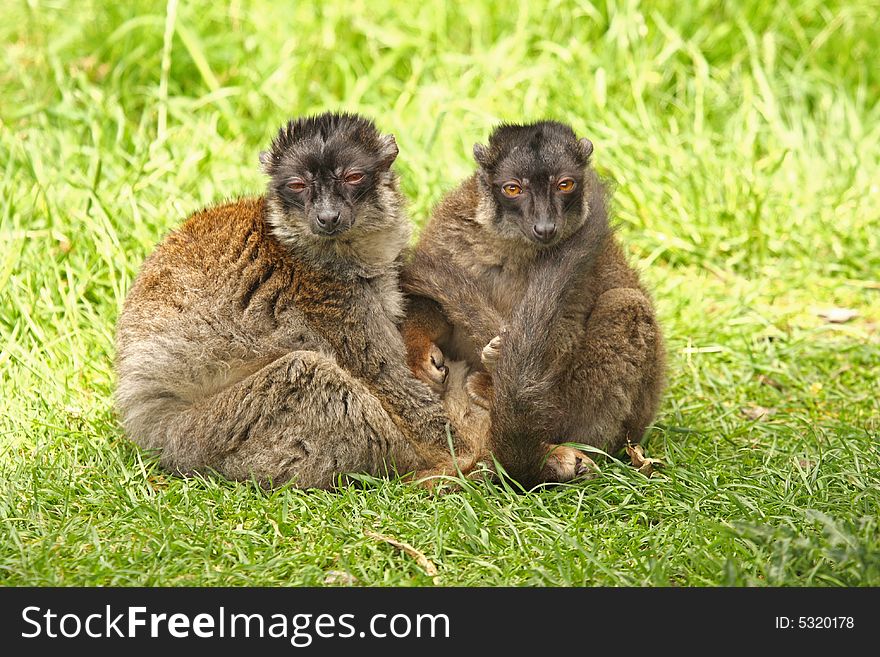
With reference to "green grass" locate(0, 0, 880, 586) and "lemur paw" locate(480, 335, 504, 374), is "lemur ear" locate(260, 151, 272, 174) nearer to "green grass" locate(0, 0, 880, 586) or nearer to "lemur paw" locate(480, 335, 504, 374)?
"lemur paw" locate(480, 335, 504, 374)

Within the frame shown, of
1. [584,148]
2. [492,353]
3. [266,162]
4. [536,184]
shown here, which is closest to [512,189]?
[536,184]

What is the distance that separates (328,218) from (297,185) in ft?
0.93

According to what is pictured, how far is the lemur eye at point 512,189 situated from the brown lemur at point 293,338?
59cm

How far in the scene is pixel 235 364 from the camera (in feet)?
18.2

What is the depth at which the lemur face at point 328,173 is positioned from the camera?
5395 mm

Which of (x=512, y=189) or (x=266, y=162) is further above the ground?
(x=266, y=162)

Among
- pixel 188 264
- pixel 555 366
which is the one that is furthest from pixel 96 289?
pixel 555 366

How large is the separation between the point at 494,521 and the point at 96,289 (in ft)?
11.5

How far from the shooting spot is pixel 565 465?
18.4 ft

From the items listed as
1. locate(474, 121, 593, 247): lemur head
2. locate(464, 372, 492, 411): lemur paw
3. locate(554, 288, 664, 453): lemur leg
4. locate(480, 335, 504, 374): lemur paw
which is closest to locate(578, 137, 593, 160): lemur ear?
locate(474, 121, 593, 247): lemur head

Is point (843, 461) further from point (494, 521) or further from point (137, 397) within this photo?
point (137, 397)

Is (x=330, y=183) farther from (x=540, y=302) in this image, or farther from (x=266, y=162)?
(x=540, y=302)

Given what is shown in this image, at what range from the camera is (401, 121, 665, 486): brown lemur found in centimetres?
539

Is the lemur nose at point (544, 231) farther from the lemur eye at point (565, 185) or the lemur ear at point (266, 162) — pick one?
the lemur ear at point (266, 162)
